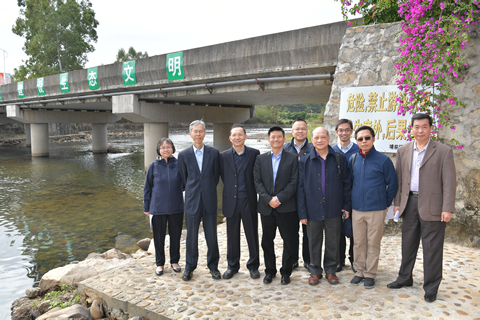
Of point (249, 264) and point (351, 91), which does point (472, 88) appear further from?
point (249, 264)

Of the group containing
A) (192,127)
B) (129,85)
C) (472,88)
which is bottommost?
(192,127)

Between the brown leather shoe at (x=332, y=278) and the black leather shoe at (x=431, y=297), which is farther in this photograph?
the brown leather shoe at (x=332, y=278)

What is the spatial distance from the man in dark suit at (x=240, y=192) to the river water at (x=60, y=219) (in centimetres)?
319

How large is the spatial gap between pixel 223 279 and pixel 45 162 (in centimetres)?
1807

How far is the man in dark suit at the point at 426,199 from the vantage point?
3.10 metres

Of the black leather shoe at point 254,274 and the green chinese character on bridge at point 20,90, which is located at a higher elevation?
the green chinese character on bridge at point 20,90

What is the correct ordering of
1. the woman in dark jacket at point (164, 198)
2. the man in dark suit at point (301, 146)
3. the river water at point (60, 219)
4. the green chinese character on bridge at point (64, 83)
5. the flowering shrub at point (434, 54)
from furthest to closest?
the green chinese character on bridge at point (64, 83) < the river water at point (60, 219) < the flowering shrub at point (434, 54) < the woman in dark jacket at point (164, 198) < the man in dark suit at point (301, 146)

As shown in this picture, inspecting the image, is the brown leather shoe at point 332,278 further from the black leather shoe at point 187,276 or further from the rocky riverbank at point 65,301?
the rocky riverbank at point 65,301

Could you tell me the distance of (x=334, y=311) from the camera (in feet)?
9.93

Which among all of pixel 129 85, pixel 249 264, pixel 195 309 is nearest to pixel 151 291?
pixel 195 309

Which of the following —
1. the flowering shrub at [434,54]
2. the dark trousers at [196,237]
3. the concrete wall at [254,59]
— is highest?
the concrete wall at [254,59]

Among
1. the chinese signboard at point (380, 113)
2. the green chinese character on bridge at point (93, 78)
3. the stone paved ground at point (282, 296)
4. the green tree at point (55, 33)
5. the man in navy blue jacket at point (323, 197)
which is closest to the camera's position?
the stone paved ground at point (282, 296)

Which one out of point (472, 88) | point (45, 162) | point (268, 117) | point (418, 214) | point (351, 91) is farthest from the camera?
point (268, 117)

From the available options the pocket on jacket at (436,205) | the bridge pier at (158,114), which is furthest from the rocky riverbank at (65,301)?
the bridge pier at (158,114)
